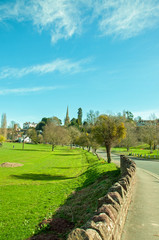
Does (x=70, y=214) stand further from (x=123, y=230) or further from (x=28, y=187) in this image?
(x=28, y=187)

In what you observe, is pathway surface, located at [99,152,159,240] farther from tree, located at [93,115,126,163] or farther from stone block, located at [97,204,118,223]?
tree, located at [93,115,126,163]

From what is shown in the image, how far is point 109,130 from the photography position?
80.7 feet

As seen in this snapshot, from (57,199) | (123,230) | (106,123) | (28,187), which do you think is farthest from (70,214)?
(106,123)

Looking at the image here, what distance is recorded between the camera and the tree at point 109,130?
80.1 ft

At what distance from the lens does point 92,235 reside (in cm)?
325

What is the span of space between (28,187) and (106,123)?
497 inches

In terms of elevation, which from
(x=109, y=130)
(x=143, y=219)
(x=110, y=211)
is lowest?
(x=143, y=219)

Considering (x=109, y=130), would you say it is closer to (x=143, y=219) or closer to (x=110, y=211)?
(x=143, y=219)

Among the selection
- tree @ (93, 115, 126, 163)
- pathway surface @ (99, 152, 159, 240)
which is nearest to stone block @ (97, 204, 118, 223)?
pathway surface @ (99, 152, 159, 240)

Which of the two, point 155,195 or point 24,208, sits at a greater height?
point 155,195

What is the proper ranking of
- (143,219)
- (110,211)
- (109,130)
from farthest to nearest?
(109,130)
(143,219)
(110,211)

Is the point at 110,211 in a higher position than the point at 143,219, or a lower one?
higher

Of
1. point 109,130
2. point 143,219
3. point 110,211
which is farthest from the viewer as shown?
point 109,130

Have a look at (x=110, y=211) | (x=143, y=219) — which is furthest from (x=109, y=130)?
(x=110, y=211)
